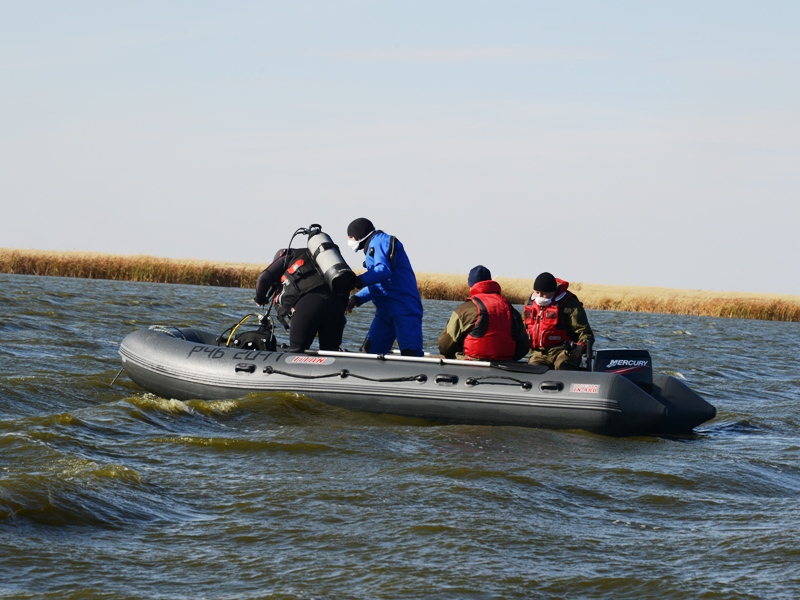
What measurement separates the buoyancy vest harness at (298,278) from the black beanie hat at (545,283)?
1.68m

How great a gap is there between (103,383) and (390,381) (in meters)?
3.05

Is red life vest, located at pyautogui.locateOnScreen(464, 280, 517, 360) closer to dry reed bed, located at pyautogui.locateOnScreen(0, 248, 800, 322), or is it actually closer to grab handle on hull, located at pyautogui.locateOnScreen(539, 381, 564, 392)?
grab handle on hull, located at pyautogui.locateOnScreen(539, 381, 564, 392)

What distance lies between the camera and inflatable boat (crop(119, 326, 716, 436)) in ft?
24.1

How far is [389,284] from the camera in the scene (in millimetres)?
7941

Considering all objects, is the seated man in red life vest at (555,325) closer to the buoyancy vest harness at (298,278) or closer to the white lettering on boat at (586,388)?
the white lettering on boat at (586,388)

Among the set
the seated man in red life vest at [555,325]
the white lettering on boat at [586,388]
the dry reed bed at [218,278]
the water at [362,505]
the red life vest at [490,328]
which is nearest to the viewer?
the water at [362,505]

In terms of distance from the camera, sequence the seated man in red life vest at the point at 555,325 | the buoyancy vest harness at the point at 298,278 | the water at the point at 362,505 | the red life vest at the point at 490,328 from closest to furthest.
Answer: the water at the point at 362,505
the red life vest at the point at 490,328
the buoyancy vest harness at the point at 298,278
the seated man in red life vest at the point at 555,325

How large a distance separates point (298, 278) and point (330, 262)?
33 centimetres

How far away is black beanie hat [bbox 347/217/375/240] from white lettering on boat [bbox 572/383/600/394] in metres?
2.06

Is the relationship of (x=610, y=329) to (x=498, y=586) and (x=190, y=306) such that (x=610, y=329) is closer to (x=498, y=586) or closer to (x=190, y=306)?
(x=190, y=306)

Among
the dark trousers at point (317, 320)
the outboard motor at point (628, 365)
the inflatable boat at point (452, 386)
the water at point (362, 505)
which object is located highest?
the dark trousers at point (317, 320)

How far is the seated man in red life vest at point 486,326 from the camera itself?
7465 mm

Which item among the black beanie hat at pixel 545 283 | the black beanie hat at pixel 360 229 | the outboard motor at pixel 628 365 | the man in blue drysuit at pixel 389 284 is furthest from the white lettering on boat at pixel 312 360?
the outboard motor at pixel 628 365

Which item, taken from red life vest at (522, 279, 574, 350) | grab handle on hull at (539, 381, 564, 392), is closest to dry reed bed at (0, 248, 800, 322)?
red life vest at (522, 279, 574, 350)
